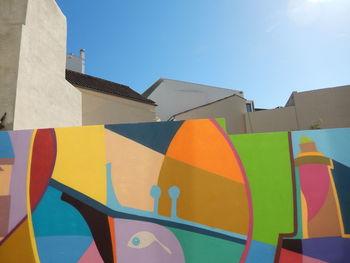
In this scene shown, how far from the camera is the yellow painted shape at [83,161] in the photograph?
185 inches

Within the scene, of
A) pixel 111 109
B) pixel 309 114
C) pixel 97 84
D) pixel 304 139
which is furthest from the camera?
pixel 309 114

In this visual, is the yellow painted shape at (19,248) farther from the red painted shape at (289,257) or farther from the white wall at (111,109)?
the white wall at (111,109)

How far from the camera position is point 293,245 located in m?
4.36

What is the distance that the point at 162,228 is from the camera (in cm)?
450

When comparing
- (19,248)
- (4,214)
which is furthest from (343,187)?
(4,214)

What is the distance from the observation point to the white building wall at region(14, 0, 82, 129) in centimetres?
715

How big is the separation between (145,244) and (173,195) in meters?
0.97

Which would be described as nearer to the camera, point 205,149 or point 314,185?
point 314,185

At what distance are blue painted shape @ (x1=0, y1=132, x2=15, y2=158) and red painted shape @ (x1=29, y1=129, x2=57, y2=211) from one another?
1.49 feet

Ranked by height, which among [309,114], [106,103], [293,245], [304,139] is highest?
[309,114]

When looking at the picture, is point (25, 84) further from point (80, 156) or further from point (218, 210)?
point (218, 210)

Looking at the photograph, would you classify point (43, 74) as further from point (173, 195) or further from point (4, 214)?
point (173, 195)

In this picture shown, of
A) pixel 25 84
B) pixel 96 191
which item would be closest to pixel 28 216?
pixel 96 191

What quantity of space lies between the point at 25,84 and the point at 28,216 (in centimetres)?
415
